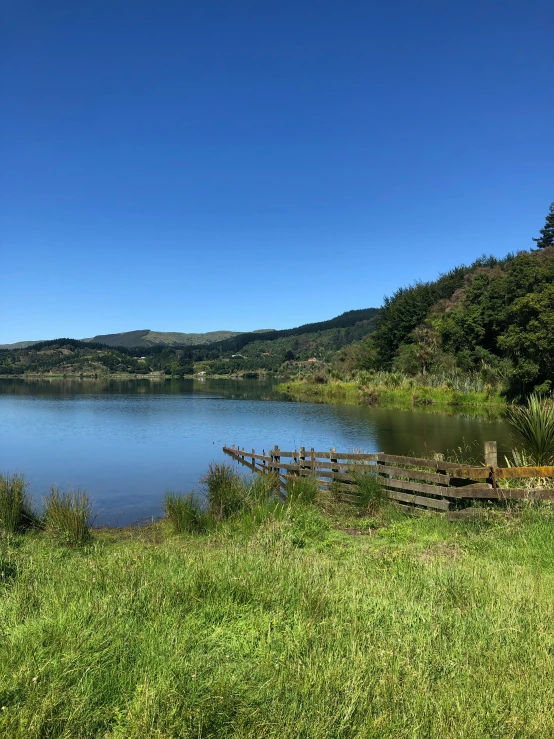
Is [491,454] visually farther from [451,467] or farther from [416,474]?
[416,474]

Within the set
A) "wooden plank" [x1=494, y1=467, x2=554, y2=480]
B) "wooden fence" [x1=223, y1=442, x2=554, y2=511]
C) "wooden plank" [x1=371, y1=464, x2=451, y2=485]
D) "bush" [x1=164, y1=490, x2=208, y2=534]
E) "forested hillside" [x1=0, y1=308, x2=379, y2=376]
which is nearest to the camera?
"wooden fence" [x1=223, y1=442, x2=554, y2=511]

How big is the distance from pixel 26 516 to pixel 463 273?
71.4 m

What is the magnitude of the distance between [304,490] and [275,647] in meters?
8.06

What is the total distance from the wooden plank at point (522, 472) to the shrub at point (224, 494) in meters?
5.20

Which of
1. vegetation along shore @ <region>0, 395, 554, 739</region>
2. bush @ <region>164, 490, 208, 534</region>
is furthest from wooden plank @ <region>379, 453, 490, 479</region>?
bush @ <region>164, 490, 208, 534</region>

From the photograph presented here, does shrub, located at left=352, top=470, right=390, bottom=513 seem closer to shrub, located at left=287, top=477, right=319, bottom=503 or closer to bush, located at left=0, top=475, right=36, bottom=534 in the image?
shrub, located at left=287, top=477, right=319, bottom=503

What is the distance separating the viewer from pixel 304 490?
11.4 metres

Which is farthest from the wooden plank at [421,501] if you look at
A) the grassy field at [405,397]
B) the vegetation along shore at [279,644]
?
the grassy field at [405,397]

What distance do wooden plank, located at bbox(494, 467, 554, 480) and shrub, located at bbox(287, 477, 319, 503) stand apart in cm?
423

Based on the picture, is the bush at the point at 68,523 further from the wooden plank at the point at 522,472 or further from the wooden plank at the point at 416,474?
the wooden plank at the point at 522,472

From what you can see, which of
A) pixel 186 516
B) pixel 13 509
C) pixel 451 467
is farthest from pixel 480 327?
pixel 13 509

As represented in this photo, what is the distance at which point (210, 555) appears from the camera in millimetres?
6078

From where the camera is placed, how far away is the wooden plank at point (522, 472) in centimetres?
873

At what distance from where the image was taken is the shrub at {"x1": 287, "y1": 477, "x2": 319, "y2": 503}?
36.8ft
